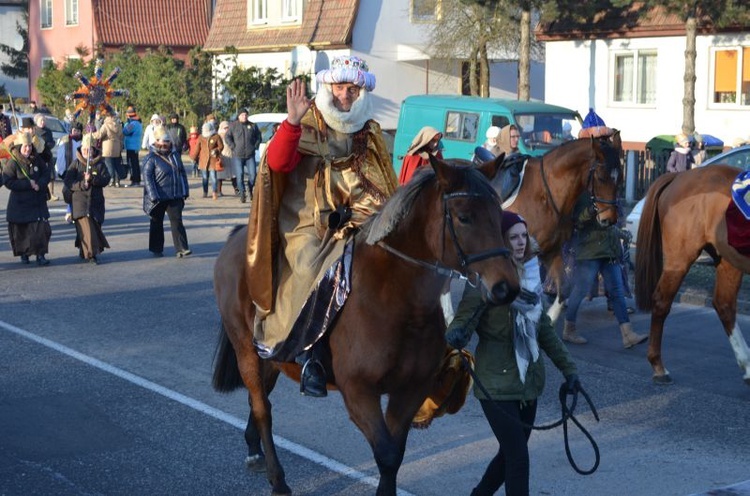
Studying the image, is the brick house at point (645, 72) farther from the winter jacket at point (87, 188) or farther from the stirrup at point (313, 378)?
the stirrup at point (313, 378)

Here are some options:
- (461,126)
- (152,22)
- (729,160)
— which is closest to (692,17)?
(461,126)

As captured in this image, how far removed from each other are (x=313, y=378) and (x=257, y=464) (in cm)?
133

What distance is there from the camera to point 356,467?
695cm

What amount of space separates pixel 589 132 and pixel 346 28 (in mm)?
24363

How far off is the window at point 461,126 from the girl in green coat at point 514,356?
54.4 ft

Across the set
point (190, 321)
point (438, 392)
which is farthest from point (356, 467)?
point (190, 321)

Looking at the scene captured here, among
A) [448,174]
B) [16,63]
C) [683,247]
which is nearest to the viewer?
[448,174]

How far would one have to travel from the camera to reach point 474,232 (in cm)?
487

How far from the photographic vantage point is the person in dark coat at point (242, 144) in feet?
80.3

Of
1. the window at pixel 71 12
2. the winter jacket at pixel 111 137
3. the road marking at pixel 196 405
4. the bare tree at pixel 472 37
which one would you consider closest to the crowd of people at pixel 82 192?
the road marking at pixel 196 405

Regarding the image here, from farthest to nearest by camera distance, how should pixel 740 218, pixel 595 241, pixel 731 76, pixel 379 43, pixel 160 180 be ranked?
pixel 379 43
pixel 731 76
pixel 160 180
pixel 595 241
pixel 740 218

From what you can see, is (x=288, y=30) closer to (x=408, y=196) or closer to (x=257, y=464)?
(x=257, y=464)

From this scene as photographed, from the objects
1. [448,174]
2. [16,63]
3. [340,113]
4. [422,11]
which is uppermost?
[422,11]

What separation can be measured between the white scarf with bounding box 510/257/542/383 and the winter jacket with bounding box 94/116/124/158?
2218 centimetres
